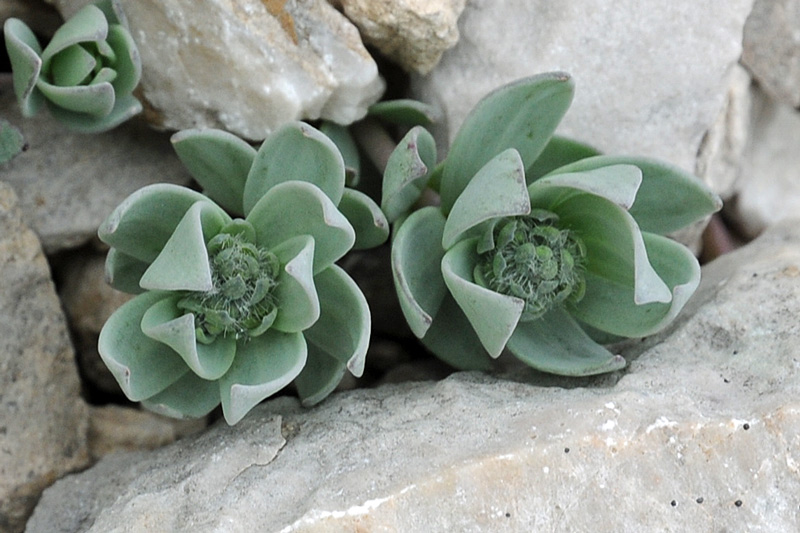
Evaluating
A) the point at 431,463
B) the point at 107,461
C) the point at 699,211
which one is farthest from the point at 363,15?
the point at 107,461

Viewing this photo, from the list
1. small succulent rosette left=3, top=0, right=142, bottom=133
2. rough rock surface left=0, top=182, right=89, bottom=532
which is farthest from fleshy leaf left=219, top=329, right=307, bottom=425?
small succulent rosette left=3, top=0, right=142, bottom=133

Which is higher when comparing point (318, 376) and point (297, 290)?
point (297, 290)

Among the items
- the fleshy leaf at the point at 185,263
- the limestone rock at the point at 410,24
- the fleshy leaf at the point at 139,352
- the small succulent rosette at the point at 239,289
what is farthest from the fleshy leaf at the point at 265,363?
the limestone rock at the point at 410,24

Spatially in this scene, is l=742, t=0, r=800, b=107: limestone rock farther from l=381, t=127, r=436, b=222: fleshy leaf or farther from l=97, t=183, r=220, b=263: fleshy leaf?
l=97, t=183, r=220, b=263: fleshy leaf

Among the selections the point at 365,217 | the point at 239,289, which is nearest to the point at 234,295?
the point at 239,289

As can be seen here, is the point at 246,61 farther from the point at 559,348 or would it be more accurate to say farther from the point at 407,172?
the point at 559,348

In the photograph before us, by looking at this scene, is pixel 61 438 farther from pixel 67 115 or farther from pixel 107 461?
pixel 67 115

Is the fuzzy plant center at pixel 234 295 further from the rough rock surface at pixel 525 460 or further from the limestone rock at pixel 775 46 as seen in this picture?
the limestone rock at pixel 775 46
